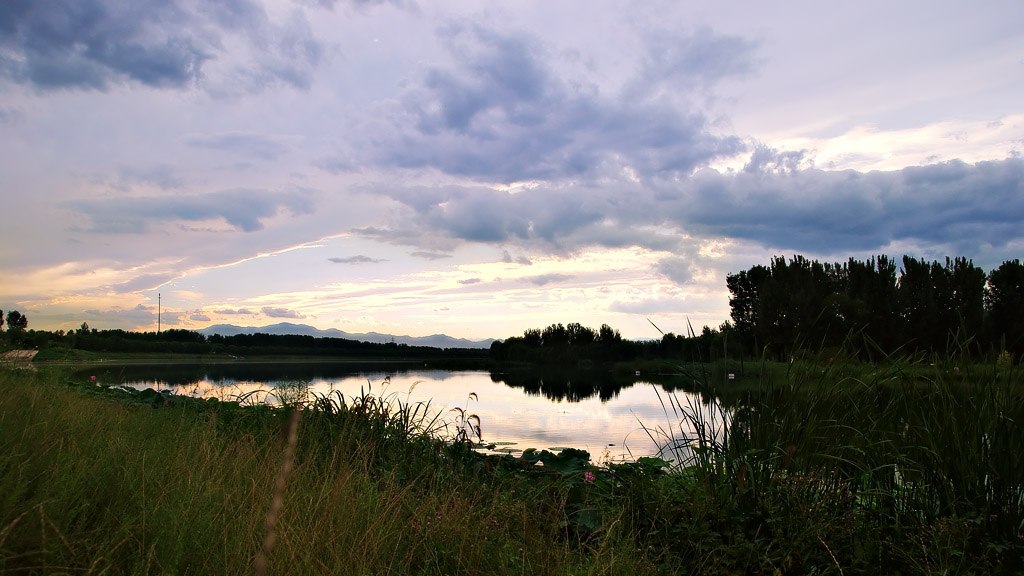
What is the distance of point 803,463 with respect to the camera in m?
3.88

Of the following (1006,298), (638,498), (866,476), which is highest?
(1006,298)

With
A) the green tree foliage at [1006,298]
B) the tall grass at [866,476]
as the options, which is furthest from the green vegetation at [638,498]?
the green tree foliage at [1006,298]

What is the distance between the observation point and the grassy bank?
2805 millimetres

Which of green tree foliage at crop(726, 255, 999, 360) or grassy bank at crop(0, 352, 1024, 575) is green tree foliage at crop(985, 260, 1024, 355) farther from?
grassy bank at crop(0, 352, 1024, 575)

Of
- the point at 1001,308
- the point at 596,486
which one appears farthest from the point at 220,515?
the point at 1001,308

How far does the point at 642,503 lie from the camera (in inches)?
154

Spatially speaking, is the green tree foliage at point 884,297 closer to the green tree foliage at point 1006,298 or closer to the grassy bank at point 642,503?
the green tree foliage at point 1006,298

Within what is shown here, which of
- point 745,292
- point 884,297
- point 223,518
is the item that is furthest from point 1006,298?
point 223,518

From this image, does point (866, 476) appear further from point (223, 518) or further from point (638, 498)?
point (223, 518)

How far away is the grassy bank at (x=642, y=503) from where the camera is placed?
280 cm

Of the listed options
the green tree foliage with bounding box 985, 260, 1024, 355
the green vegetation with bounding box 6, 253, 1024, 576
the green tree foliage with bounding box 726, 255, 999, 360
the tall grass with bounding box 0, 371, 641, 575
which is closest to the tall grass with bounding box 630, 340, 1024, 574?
the green vegetation with bounding box 6, 253, 1024, 576

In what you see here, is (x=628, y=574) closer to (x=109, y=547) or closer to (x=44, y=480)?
(x=109, y=547)

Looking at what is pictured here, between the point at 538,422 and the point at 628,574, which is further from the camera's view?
the point at 538,422

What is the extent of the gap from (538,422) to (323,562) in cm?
1175
